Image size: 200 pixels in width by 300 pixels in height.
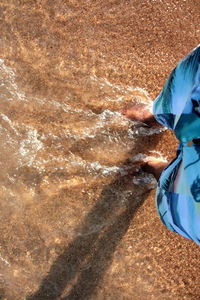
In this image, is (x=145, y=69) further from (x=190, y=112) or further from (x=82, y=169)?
(x=190, y=112)

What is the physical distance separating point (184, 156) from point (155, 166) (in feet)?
2.14

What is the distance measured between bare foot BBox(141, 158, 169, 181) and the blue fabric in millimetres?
458

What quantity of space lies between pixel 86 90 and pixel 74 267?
0.98m

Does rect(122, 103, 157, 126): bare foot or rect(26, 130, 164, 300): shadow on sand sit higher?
rect(122, 103, 157, 126): bare foot

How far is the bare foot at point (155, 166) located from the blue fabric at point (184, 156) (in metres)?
0.46

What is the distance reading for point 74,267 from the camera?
6.45 ft

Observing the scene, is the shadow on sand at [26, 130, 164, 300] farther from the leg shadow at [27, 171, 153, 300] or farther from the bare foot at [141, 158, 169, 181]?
the bare foot at [141, 158, 169, 181]

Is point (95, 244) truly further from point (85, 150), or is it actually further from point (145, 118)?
point (145, 118)

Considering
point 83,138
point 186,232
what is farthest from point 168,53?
point 186,232

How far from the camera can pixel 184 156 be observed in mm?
1262

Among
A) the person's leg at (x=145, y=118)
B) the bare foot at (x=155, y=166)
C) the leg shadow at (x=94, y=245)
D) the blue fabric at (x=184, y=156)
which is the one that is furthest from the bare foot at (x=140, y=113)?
the blue fabric at (x=184, y=156)

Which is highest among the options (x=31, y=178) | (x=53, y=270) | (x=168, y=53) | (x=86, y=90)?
(x=168, y=53)

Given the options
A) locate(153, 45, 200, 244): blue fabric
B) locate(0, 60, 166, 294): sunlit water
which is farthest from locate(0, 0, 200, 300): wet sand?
locate(153, 45, 200, 244): blue fabric

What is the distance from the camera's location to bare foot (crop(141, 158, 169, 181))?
190cm
